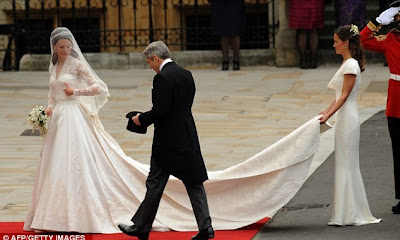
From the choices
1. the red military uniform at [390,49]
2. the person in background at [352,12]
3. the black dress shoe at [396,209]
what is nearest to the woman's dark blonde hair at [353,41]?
the red military uniform at [390,49]

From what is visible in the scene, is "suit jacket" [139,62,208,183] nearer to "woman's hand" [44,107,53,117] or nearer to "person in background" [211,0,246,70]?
"woman's hand" [44,107,53,117]

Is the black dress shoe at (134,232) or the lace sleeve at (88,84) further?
the lace sleeve at (88,84)

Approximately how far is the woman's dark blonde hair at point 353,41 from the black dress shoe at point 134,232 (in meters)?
2.34

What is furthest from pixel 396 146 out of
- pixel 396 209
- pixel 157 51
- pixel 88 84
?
pixel 88 84

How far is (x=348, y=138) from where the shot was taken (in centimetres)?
975

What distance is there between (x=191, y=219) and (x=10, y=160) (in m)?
3.89

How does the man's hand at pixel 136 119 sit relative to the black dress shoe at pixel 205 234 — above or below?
above

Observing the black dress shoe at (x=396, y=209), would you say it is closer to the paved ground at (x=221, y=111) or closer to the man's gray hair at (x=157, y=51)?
the paved ground at (x=221, y=111)

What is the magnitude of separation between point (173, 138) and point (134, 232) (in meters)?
0.85

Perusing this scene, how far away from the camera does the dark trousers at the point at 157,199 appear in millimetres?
9078

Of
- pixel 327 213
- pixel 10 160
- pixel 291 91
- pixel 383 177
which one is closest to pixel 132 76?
pixel 291 91

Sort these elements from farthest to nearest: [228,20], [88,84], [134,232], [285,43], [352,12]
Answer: [285,43] → [228,20] → [352,12] → [88,84] → [134,232]

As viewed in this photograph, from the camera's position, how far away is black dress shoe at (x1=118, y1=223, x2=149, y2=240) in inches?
364

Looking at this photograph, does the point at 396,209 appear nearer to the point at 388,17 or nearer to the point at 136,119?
the point at 388,17
